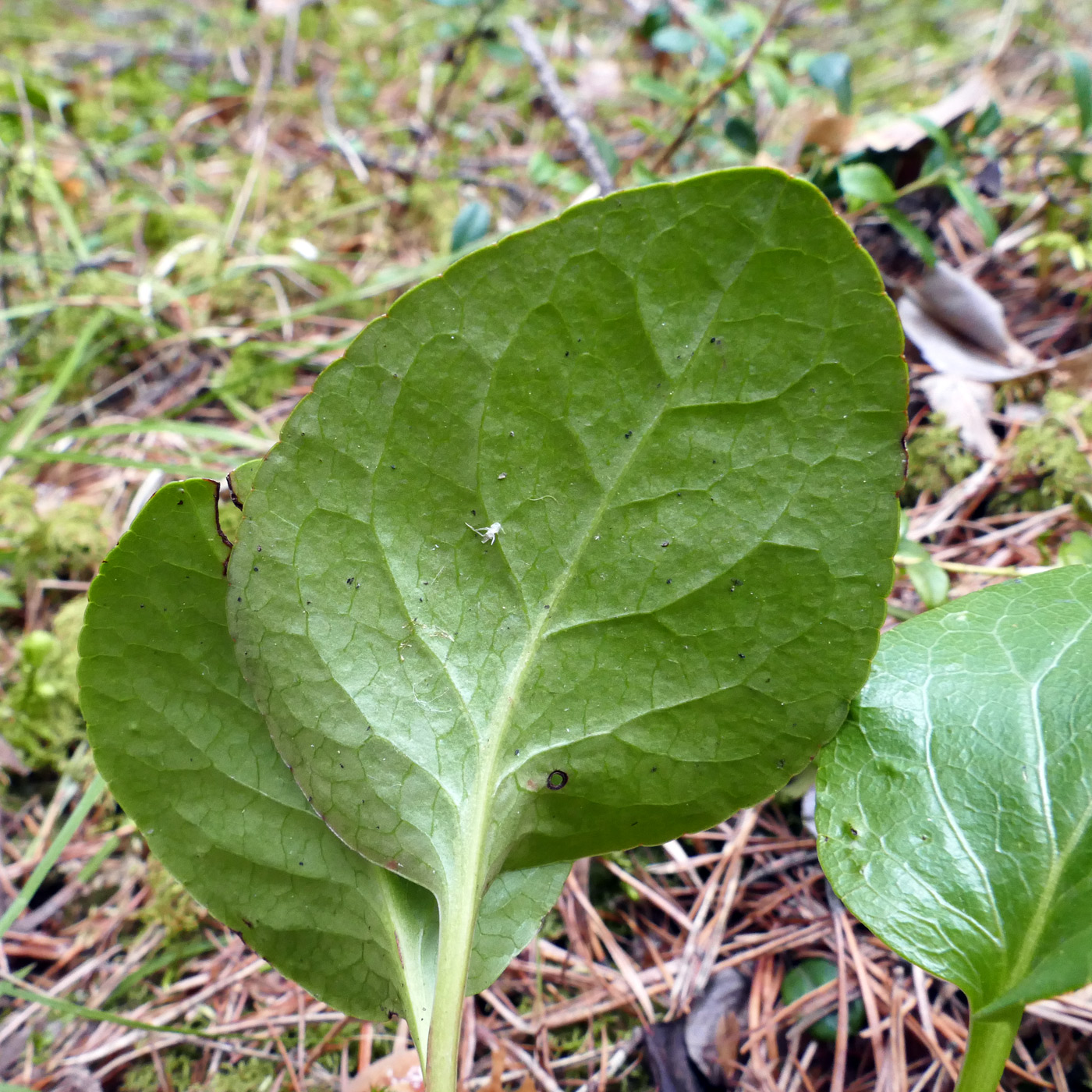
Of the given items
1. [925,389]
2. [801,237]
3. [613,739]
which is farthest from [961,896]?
[925,389]

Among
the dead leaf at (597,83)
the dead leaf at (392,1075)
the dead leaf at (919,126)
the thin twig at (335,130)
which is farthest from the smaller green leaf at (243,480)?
the dead leaf at (597,83)

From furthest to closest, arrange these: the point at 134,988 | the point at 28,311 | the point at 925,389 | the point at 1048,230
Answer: the point at 28,311, the point at 1048,230, the point at 925,389, the point at 134,988

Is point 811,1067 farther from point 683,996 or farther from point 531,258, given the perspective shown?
point 531,258

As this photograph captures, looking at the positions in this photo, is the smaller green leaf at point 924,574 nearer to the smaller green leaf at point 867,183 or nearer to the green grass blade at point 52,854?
the smaller green leaf at point 867,183

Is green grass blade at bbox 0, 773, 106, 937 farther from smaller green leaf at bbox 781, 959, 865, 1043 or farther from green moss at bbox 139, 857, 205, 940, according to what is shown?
smaller green leaf at bbox 781, 959, 865, 1043

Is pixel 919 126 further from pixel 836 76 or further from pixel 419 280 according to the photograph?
pixel 419 280
